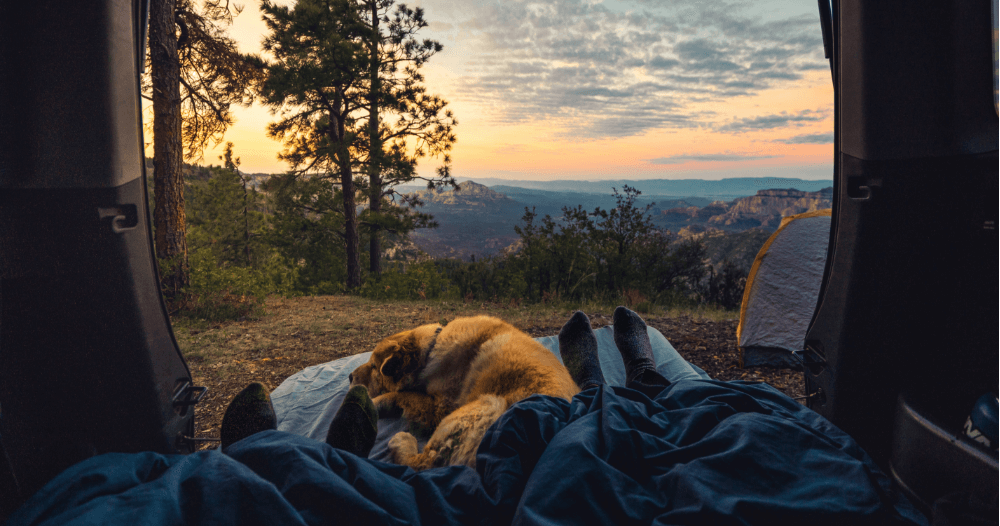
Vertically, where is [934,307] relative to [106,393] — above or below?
above

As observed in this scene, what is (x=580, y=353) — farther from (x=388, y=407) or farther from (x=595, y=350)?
(x=388, y=407)

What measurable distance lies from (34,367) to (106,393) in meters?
0.21

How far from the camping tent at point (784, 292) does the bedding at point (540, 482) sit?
3.02 m

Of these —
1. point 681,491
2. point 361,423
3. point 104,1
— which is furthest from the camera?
point 361,423

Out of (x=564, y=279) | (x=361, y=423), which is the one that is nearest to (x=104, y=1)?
(x=361, y=423)

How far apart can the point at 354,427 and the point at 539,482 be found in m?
1.06

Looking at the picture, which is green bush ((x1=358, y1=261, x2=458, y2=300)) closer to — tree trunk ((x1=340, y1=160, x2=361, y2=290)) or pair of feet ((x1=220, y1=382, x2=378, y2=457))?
tree trunk ((x1=340, y1=160, x2=361, y2=290))

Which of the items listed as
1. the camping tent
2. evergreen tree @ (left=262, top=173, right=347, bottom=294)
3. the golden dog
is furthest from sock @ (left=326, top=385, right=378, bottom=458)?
evergreen tree @ (left=262, top=173, right=347, bottom=294)

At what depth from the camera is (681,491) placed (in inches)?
45.7

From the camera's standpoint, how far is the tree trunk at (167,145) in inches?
260

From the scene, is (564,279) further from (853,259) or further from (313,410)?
(853,259)

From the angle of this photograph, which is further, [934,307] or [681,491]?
[934,307]

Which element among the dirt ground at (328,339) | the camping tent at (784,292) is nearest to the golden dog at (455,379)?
the dirt ground at (328,339)

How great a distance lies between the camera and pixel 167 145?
684 cm
